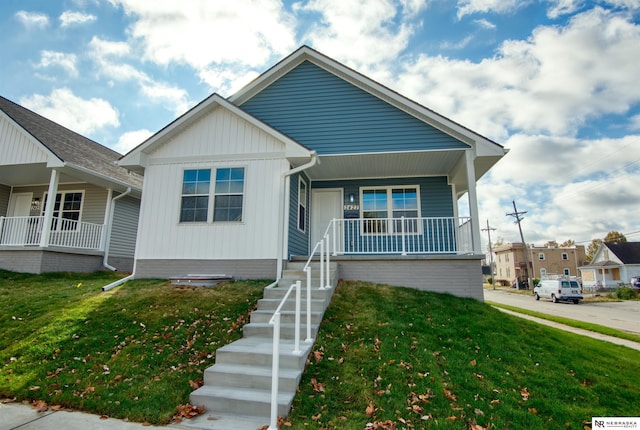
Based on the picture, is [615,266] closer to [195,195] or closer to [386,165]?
[386,165]

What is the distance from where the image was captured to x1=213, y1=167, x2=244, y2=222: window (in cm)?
866

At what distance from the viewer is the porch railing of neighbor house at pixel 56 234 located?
11719mm

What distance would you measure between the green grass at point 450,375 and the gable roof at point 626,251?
47.3m

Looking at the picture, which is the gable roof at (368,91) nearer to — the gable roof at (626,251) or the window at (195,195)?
the window at (195,195)

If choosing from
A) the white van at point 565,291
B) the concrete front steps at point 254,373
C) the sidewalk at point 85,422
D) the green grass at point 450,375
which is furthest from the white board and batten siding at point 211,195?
the white van at point 565,291

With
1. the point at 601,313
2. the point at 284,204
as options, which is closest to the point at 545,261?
the point at 601,313

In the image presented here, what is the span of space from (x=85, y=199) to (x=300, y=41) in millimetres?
10694

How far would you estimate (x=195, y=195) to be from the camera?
352 inches

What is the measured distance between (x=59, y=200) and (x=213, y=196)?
9529mm

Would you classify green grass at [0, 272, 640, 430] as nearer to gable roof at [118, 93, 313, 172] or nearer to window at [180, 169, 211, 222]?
window at [180, 169, 211, 222]

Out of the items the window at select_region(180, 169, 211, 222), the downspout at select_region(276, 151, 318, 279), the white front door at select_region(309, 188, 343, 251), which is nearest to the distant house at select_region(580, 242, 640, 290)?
the white front door at select_region(309, 188, 343, 251)

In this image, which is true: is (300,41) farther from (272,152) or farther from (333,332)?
(333,332)

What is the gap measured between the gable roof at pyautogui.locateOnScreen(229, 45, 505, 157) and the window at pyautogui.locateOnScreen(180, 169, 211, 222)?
3.16m

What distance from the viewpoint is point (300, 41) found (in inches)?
421
